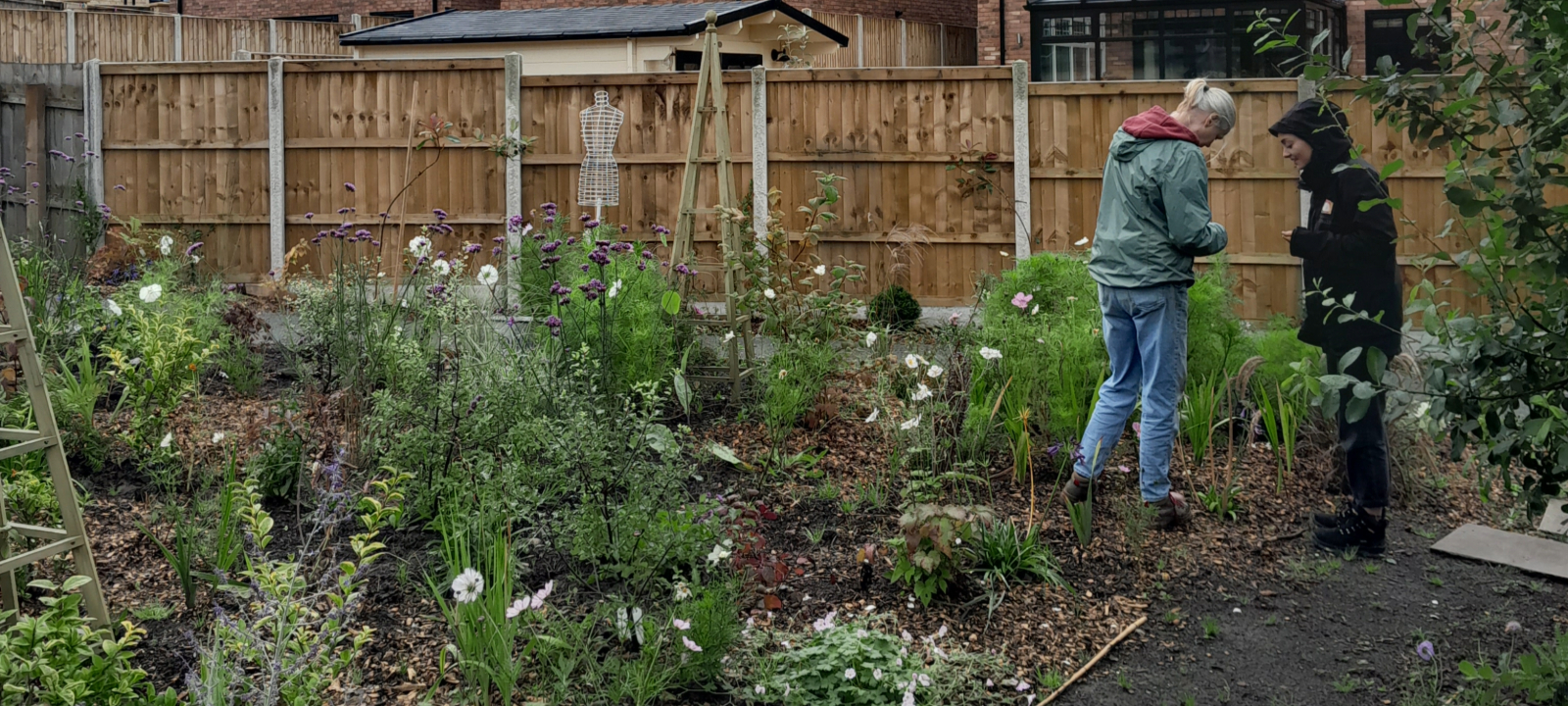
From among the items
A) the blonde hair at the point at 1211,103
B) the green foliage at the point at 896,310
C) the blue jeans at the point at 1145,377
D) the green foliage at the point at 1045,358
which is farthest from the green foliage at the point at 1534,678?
the green foliage at the point at 896,310

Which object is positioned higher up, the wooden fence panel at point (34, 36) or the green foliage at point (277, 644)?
the wooden fence panel at point (34, 36)

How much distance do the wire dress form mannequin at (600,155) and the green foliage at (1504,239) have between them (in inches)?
317

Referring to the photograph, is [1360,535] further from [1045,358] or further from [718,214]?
[718,214]

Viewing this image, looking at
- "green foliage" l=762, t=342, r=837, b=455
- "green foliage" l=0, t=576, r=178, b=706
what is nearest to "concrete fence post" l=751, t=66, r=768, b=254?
"green foliage" l=762, t=342, r=837, b=455

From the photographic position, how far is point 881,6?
2695cm

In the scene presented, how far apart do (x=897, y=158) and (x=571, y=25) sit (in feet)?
29.1

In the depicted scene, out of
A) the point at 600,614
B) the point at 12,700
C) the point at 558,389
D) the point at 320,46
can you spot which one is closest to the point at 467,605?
the point at 600,614

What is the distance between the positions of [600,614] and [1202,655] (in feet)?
5.76

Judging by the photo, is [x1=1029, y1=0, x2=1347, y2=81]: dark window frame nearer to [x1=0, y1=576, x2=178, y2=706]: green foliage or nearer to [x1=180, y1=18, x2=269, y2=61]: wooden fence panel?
[x1=180, y1=18, x2=269, y2=61]: wooden fence panel

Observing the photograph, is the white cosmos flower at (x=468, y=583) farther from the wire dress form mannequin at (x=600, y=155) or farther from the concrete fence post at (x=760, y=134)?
the wire dress form mannequin at (x=600, y=155)

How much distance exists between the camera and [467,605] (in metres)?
3.45

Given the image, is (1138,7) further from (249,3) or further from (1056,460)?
(249,3)

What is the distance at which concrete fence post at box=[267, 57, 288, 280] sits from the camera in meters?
10.9

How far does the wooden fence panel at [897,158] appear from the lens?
10.1m
